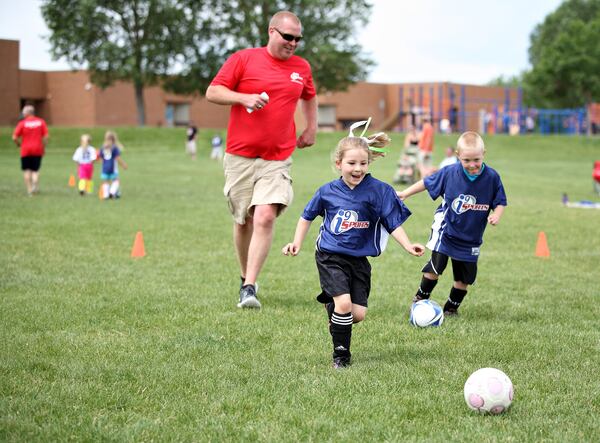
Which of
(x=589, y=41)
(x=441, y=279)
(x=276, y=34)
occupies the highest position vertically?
(x=589, y=41)

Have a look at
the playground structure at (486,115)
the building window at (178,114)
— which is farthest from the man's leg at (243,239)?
the building window at (178,114)

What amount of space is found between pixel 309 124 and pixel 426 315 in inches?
90.3

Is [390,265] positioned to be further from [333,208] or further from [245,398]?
[245,398]

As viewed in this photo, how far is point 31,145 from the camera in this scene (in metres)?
19.8

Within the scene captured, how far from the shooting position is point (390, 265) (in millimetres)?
10320

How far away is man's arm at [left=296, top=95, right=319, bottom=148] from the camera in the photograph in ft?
26.0

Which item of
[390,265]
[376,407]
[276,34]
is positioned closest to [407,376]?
[376,407]

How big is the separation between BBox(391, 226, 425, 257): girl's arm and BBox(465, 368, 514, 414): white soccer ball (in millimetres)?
1084

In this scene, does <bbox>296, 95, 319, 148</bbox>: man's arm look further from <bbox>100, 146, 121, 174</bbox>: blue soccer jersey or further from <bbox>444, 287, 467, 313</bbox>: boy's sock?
<bbox>100, 146, 121, 174</bbox>: blue soccer jersey

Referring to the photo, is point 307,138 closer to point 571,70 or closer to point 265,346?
point 265,346

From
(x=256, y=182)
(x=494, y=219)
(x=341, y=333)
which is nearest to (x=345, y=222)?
(x=341, y=333)

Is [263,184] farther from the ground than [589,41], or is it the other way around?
[589,41]

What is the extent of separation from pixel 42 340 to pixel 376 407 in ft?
8.62

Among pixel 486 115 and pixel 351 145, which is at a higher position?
pixel 486 115
